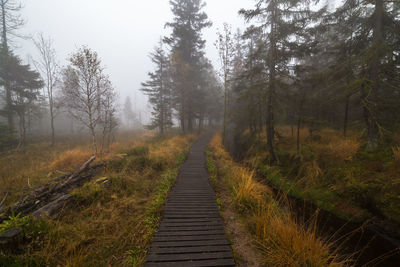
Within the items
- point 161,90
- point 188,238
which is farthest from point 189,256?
point 161,90

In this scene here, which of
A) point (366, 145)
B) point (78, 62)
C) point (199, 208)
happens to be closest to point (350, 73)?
point (366, 145)

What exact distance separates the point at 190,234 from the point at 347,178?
6831 mm

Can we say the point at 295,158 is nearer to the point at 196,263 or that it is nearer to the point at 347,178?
the point at 347,178

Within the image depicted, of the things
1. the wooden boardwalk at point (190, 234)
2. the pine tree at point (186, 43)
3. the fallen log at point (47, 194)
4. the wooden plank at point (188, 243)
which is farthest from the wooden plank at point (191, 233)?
the pine tree at point (186, 43)

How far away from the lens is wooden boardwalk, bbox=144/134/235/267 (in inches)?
103

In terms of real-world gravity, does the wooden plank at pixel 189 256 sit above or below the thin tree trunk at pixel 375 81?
below

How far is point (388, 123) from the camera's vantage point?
22.5 ft

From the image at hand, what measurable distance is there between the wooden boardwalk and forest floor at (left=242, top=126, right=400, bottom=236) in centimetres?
465

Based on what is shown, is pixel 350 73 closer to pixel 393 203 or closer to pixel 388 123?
pixel 388 123

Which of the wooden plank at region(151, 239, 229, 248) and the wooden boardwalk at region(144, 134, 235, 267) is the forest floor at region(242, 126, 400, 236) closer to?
the wooden boardwalk at region(144, 134, 235, 267)

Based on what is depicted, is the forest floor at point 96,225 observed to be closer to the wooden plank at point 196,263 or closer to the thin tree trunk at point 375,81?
the wooden plank at point 196,263

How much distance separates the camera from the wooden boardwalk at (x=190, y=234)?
2.62 m

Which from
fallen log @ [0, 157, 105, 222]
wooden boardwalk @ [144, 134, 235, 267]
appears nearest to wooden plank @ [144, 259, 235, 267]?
wooden boardwalk @ [144, 134, 235, 267]

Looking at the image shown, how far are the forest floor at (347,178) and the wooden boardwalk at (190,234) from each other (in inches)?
183
